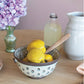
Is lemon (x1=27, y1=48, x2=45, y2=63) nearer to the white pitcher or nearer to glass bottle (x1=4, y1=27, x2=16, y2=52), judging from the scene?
the white pitcher

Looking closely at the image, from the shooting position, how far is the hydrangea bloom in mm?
740

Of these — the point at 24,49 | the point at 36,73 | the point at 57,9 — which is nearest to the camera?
the point at 36,73

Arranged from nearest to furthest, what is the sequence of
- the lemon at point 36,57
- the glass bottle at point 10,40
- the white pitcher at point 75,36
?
the lemon at point 36,57 < the white pitcher at point 75,36 < the glass bottle at point 10,40

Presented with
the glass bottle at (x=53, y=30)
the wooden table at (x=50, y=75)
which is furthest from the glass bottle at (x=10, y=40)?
the glass bottle at (x=53, y=30)

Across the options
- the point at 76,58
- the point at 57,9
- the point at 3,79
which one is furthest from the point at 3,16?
the point at 57,9

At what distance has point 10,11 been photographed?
741mm

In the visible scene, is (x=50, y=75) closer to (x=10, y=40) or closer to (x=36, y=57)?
(x=36, y=57)

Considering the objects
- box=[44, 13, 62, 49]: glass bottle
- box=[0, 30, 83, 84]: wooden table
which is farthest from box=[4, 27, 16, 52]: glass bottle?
box=[44, 13, 62, 49]: glass bottle

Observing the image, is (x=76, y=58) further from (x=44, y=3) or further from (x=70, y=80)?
(x=44, y=3)

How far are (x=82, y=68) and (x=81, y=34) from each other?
16cm

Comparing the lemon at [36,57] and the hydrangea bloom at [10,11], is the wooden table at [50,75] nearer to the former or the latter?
the lemon at [36,57]

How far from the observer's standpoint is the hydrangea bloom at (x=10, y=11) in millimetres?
740

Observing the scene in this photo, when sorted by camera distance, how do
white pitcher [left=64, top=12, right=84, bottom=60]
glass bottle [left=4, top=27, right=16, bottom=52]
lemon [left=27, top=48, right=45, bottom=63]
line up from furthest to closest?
glass bottle [left=4, top=27, right=16, bottom=52] < white pitcher [left=64, top=12, right=84, bottom=60] < lemon [left=27, top=48, right=45, bottom=63]

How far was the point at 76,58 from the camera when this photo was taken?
31.3 inches
